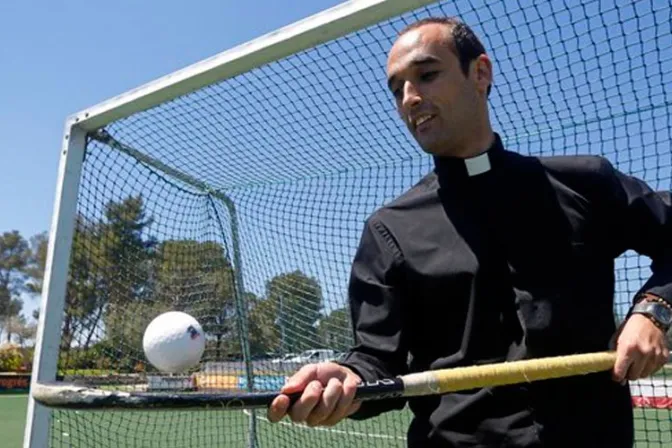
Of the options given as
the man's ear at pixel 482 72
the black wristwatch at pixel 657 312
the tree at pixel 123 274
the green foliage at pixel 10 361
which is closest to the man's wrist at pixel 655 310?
the black wristwatch at pixel 657 312

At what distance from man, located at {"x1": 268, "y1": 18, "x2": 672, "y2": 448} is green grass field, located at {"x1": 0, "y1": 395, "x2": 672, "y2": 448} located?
1.98m

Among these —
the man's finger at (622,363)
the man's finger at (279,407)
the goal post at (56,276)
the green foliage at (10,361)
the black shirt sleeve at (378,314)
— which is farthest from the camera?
the green foliage at (10,361)

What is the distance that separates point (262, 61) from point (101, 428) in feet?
7.21

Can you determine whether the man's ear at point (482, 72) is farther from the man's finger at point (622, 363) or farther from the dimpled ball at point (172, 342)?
the dimpled ball at point (172, 342)

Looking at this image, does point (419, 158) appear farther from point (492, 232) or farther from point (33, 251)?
point (33, 251)

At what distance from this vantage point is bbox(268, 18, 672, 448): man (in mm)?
1396

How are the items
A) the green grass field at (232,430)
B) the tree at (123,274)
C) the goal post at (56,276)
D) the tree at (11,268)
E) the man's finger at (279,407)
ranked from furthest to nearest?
the tree at (11,268) < the tree at (123,274) < the green grass field at (232,430) < the goal post at (56,276) < the man's finger at (279,407)

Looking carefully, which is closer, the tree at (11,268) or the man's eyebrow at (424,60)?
the man's eyebrow at (424,60)

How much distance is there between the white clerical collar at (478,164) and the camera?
1.61 metres

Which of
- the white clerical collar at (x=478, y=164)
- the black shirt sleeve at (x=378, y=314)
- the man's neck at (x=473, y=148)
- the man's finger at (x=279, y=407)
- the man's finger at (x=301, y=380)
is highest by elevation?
Answer: the man's neck at (x=473, y=148)

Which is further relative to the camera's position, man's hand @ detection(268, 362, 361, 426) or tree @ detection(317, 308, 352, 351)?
tree @ detection(317, 308, 352, 351)

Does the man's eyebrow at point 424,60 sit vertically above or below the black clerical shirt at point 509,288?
above

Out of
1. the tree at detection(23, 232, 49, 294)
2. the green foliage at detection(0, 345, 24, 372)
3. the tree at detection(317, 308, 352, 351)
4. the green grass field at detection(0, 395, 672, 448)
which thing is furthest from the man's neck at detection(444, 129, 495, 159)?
the tree at detection(23, 232, 49, 294)

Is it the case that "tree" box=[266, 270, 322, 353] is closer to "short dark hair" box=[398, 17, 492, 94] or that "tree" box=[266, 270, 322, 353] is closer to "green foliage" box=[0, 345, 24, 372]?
"short dark hair" box=[398, 17, 492, 94]
